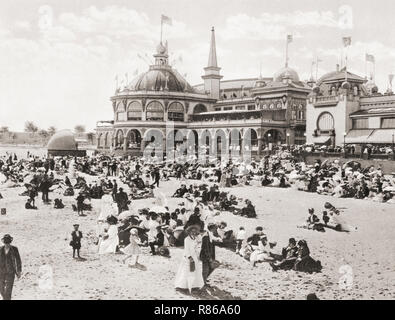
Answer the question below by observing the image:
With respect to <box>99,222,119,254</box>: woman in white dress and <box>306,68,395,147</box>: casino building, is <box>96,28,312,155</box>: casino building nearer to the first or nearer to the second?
<box>306,68,395,147</box>: casino building

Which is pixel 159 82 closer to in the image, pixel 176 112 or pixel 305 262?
pixel 176 112

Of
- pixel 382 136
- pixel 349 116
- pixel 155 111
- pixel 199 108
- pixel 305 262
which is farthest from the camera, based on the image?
pixel 199 108

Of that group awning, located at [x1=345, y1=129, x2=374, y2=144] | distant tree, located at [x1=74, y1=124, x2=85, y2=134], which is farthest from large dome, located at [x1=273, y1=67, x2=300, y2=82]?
distant tree, located at [x1=74, y1=124, x2=85, y2=134]

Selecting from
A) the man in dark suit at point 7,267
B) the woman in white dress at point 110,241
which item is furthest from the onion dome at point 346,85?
the man in dark suit at point 7,267

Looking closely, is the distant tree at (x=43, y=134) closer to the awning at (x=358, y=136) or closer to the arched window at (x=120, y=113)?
the arched window at (x=120, y=113)

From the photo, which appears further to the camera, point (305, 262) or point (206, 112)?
point (206, 112)

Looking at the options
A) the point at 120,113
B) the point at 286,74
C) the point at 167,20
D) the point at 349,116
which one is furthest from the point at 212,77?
the point at 167,20
